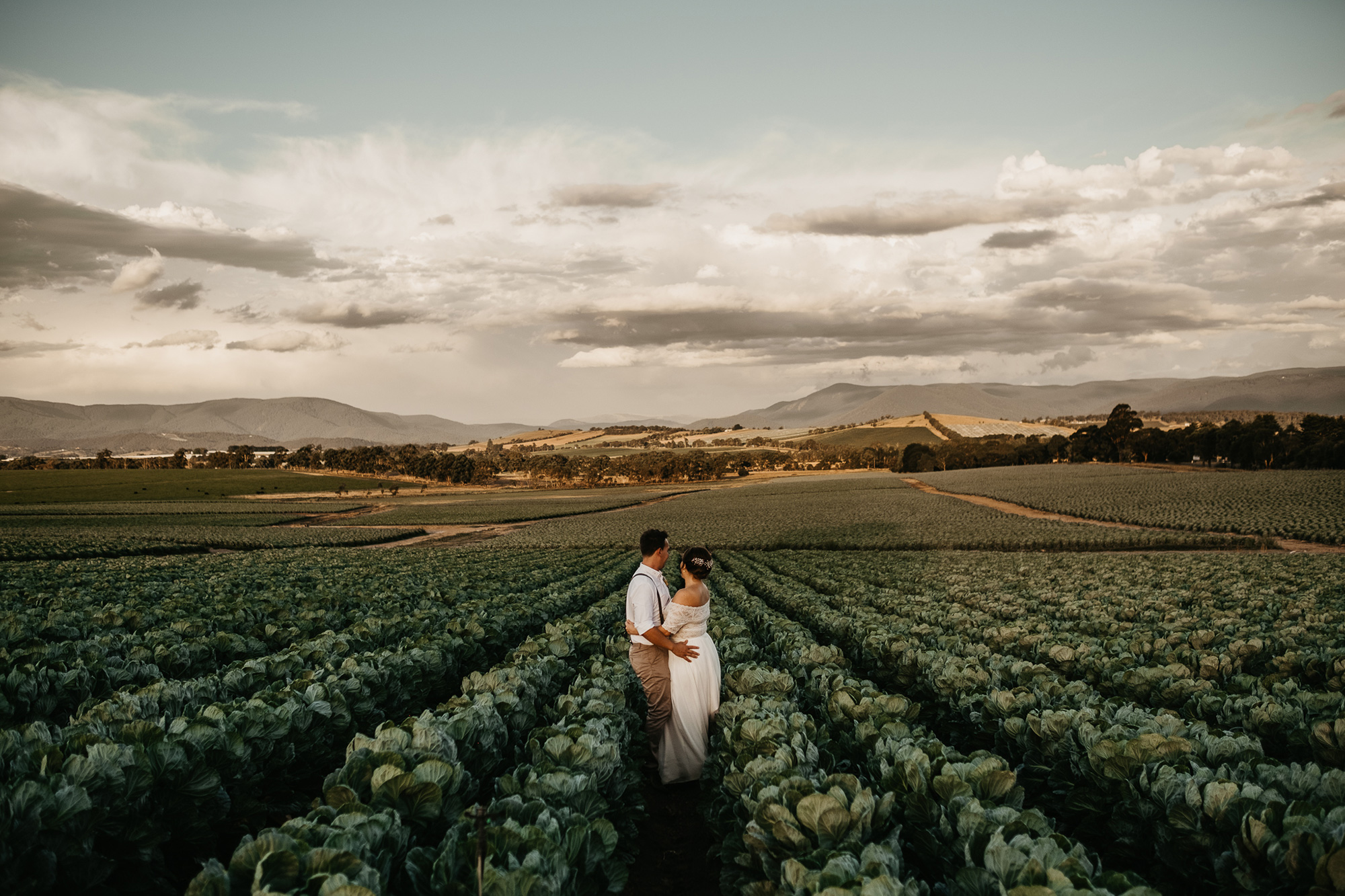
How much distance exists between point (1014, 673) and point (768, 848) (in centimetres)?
522

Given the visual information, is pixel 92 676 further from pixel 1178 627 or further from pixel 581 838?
pixel 1178 627

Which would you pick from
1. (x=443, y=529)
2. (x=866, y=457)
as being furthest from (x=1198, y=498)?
(x=866, y=457)

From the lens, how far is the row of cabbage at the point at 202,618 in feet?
26.5

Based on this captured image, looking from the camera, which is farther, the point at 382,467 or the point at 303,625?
the point at 382,467

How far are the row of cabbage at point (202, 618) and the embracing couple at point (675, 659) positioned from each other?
436 centimetres

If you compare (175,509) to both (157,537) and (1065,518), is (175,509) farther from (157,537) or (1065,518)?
(1065,518)

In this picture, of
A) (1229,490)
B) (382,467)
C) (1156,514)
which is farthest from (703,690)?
(382,467)

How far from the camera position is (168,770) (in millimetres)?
4762

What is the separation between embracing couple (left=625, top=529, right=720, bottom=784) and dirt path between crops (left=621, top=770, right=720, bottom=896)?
0.27 meters

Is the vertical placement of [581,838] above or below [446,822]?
above

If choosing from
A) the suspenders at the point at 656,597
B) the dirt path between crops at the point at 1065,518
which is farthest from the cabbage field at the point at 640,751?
the dirt path between crops at the point at 1065,518

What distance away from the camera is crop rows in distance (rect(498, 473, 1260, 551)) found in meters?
38.3

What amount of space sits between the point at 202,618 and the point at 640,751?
9.66 metres

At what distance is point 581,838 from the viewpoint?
12.4 feet
